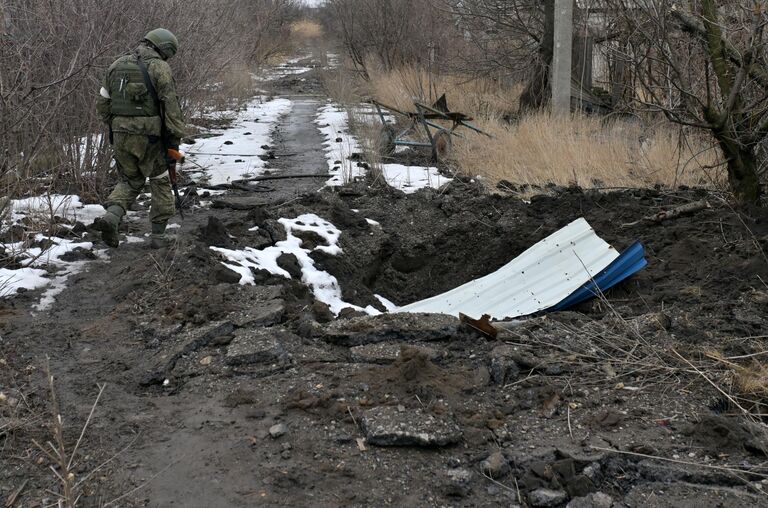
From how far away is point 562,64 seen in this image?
12.1m

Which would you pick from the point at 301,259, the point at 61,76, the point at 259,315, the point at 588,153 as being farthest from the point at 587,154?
the point at 61,76

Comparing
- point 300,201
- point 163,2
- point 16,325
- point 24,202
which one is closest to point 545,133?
point 300,201

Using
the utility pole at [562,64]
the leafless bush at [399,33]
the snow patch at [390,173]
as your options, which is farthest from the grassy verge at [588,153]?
the leafless bush at [399,33]

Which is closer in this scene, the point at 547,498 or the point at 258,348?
the point at 547,498

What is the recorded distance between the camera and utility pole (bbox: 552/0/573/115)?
11.9 meters

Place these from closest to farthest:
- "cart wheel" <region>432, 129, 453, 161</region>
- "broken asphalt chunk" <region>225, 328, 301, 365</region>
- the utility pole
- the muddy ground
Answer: the muddy ground < "broken asphalt chunk" <region>225, 328, 301, 365</region> < "cart wheel" <region>432, 129, 453, 161</region> < the utility pole

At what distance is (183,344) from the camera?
4.48 meters

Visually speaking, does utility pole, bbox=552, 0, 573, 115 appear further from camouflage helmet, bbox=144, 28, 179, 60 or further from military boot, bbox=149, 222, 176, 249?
military boot, bbox=149, 222, 176, 249

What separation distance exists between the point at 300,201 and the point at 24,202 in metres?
2.84

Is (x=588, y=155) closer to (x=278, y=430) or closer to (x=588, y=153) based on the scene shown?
(x=588, y=153)

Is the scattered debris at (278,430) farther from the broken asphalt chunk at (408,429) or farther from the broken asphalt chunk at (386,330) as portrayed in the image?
the broken asphalt chunk at (386,330)

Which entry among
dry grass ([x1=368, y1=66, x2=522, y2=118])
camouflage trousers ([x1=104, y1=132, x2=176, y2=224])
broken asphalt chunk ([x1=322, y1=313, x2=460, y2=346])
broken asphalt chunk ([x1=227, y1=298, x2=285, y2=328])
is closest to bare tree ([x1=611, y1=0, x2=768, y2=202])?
broken asphalt chunk ([x1=322, y1=313, x2=460, y2=346])

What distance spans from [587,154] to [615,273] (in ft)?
11.3

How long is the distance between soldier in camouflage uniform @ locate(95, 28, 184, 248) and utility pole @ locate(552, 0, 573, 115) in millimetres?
7151
